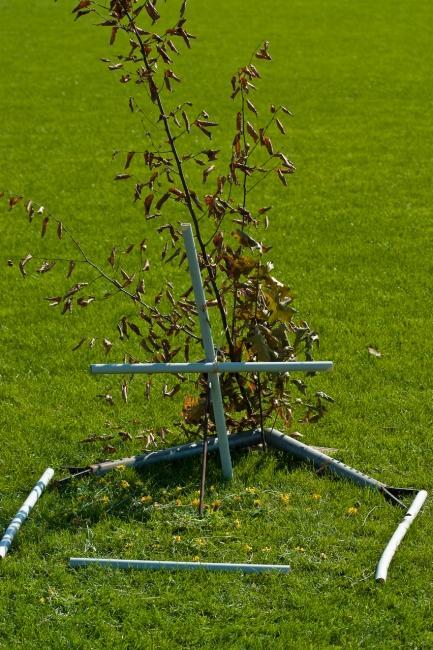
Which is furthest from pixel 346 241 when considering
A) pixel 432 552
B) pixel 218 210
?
pixel 432 552

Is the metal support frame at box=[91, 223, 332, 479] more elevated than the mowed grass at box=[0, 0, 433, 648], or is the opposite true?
the metal support frame at box=[91, 223, 332, 479]

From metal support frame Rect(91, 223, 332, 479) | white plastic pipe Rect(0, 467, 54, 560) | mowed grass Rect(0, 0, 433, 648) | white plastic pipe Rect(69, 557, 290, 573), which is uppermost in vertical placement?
metal support frame Rect(91, 223, 332, 479)

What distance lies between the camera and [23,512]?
5.20 metres

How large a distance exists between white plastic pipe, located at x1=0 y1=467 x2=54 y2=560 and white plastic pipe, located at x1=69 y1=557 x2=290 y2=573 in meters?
0.35

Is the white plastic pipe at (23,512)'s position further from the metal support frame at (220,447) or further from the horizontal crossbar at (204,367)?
the horizontal crossbar at (204,367)

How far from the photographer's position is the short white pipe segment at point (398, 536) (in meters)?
4.75

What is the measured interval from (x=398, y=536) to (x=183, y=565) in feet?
3.20

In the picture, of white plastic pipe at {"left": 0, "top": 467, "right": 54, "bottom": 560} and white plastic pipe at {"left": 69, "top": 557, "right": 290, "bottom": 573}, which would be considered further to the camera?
white plastic pipe at {"left": 0, "top": 467, "right": 54, "bottom": 560}

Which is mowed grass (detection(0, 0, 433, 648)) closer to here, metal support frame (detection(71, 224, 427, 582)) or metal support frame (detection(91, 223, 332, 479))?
metal support frame (detection(71, 224, 427, 582))

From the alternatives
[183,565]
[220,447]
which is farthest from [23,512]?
[220,447]

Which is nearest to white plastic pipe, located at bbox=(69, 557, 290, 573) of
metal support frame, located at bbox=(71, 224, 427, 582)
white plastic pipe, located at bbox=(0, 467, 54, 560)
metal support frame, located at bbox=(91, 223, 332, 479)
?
metal support frame, located at bbox=(71, 224, 427, 582)

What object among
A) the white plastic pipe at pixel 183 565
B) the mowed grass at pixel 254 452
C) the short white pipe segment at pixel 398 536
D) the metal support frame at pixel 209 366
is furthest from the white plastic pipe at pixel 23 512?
the short white pipe segment at pixel 398 536

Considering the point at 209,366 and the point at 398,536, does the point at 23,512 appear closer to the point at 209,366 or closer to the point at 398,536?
the point at 209,366

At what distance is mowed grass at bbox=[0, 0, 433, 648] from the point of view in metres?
4.55
